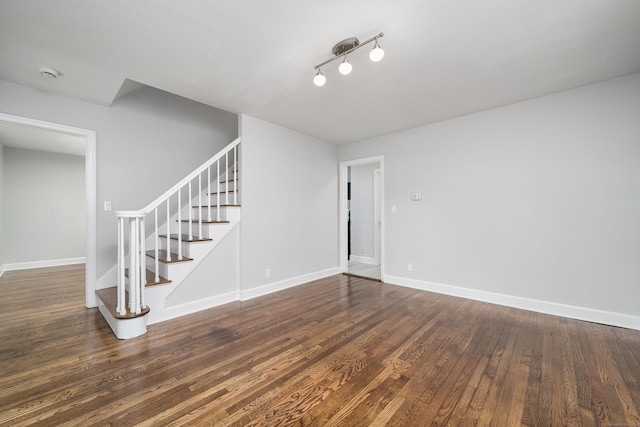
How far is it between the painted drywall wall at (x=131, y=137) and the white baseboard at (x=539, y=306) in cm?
408

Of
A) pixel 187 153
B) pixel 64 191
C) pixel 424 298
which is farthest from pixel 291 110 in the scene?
pixel 64 191

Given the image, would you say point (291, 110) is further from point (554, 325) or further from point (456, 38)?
point (554, 325)

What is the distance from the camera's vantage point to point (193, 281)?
2998 millimetres

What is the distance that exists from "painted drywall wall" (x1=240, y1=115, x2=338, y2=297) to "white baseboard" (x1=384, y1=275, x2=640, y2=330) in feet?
5.46

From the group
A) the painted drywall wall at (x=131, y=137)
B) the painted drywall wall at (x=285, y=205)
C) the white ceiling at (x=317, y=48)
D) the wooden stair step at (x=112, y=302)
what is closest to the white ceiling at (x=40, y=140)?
the painted drywall wall at (x=131, y=137)

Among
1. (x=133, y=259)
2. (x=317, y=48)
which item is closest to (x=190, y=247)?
(x=133, y=259)

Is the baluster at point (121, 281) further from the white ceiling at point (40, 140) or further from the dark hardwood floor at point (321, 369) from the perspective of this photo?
the white ceiling at point (40, 140)

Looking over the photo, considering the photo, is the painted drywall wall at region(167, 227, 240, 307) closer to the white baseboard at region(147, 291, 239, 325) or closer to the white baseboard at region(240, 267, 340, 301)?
the white baseboard at region(147, 291, 239, 325)

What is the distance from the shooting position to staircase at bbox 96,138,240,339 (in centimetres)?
241

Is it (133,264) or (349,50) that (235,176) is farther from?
(349,50)

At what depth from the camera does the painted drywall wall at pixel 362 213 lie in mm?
5848

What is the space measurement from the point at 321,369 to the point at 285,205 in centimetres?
252

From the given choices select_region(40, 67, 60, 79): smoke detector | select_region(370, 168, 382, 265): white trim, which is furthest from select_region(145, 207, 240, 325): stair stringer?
select_region(370, 168, 382, 265): white trim

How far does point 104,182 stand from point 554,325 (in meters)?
5.40
